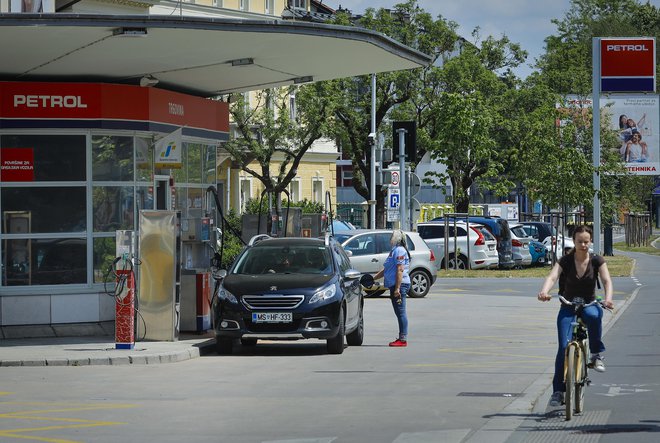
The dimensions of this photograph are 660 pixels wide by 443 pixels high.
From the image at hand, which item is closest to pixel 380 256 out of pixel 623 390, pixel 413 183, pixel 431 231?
pixel 413 183

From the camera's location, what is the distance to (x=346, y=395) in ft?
43.8

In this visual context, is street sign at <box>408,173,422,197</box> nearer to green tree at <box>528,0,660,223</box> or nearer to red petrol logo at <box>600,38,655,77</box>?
green tree at <box>528,0,660,223</box>

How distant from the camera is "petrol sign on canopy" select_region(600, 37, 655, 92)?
186 ft

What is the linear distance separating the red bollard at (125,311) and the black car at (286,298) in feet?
3.71

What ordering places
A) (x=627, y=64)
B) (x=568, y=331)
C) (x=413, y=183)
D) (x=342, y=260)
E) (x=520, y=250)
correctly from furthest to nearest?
(x=627, y=64) → (x=520, y=250) → (x=413, y=183) → (x=342, y=260) → (x=568, y=331)

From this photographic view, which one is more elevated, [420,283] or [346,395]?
[346,395]

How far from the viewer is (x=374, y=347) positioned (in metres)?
19.6

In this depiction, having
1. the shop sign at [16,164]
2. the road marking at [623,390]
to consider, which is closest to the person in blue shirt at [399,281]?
the shop sign at [16,164]

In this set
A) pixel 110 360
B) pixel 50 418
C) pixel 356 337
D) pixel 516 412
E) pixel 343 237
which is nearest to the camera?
pixel 50 418

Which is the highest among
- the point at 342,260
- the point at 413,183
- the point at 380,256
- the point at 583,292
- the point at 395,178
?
the point at 395,178

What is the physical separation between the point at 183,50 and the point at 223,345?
416 centimetres

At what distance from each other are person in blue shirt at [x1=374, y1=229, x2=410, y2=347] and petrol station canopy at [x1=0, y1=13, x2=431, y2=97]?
303 cm

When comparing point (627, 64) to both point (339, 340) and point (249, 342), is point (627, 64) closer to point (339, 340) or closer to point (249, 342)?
point (249, 342)

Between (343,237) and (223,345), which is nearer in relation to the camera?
(223,345)
